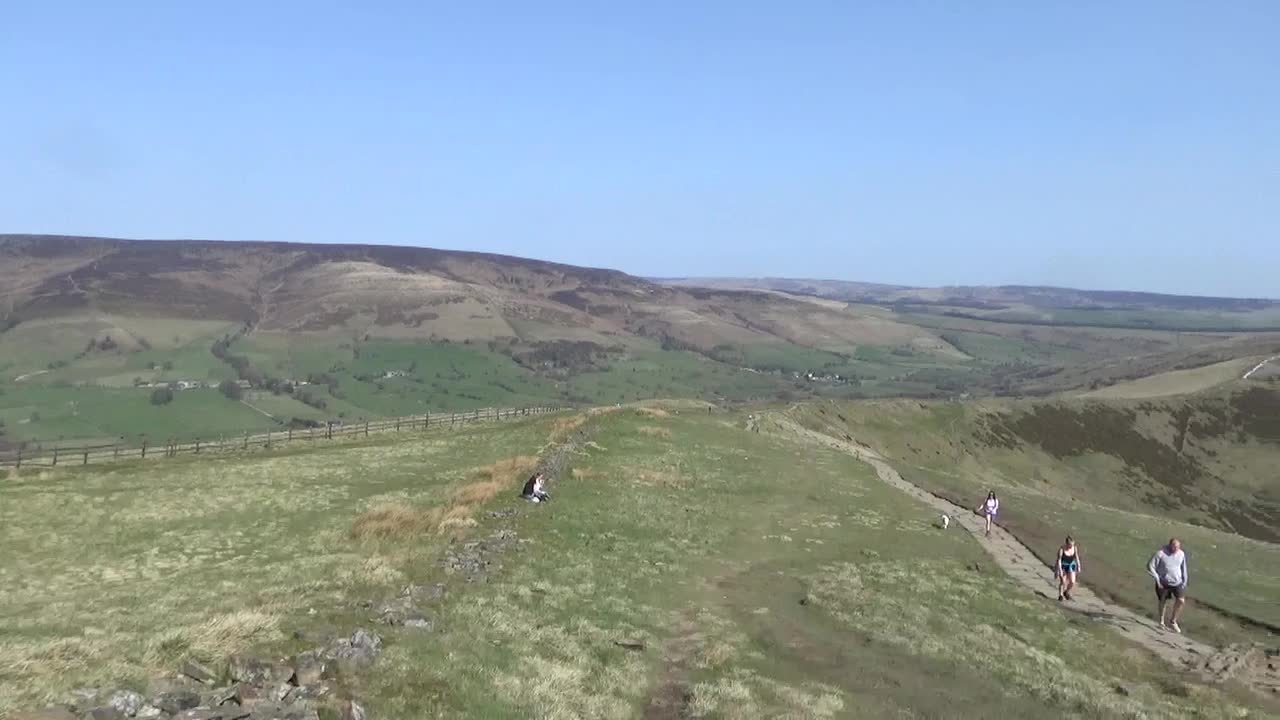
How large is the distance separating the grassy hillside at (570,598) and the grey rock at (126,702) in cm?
73

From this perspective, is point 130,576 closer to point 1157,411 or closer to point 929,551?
point 929,551

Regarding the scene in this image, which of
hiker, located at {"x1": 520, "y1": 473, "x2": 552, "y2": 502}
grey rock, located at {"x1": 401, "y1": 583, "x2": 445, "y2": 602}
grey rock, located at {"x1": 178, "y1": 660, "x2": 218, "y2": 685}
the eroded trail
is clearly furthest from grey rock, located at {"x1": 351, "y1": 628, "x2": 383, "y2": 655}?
hiker, located at {"x1": 520, "y1": 473, "x2": 552, "y2": 502}

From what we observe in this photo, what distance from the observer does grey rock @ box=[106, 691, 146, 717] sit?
1340 cm

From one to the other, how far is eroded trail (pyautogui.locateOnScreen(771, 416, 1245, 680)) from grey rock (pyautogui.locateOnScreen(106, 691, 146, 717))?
24383mm

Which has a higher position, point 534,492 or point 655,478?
point 534,492

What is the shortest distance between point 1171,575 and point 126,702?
2817cm

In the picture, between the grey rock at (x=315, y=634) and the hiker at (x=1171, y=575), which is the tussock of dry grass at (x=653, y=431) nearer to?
the hiker at (x=1171, y=575)

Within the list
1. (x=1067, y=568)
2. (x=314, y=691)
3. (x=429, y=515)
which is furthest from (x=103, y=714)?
(x=1067, y=568)

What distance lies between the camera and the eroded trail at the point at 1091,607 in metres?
24.2

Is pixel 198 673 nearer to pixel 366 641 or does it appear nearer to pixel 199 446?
pixel 366 641

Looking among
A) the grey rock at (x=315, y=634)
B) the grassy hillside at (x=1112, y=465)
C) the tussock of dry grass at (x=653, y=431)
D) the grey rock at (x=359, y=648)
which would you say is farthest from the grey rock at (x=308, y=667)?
the tussock of dry grass at (x=653, y=431)

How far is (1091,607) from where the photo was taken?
31000mm

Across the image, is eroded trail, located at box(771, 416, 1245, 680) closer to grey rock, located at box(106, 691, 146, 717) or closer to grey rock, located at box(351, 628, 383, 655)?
grey rock, located at box(351, 628, 383, 655)

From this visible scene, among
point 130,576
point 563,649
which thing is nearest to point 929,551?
point 563,649
